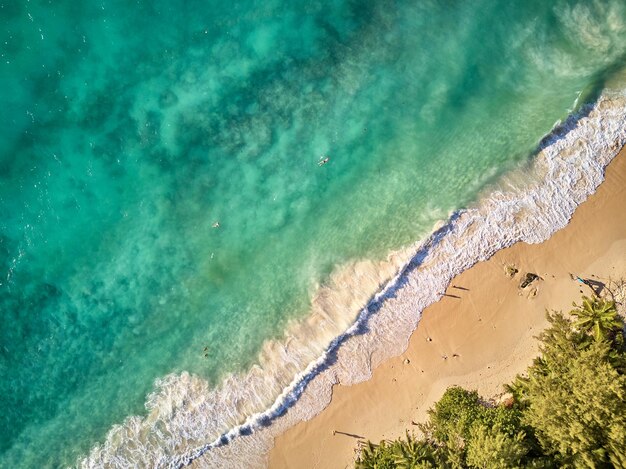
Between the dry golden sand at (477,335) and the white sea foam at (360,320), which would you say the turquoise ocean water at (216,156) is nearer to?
the white sea foam at (360,320)

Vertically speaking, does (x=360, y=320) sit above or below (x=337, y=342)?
above

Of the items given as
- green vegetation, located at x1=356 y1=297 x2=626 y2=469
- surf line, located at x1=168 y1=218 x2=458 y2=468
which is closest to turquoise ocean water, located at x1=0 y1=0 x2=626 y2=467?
surf line, located at x1=168 y1=218 x2=458 y2=468

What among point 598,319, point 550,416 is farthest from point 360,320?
point 598,319

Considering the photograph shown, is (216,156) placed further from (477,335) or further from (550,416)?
(550,416)

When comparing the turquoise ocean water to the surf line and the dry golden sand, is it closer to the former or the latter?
the surf line

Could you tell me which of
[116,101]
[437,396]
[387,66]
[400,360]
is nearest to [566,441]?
[437,396]

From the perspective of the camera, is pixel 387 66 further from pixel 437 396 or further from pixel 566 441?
pixel 566 441
